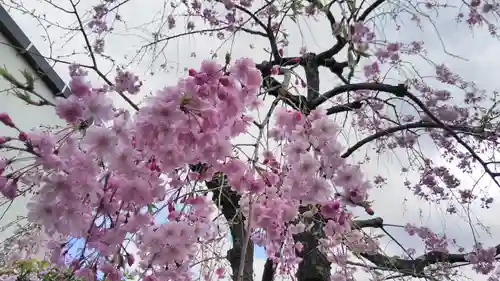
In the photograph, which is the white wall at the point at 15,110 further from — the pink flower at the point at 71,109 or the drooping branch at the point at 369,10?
the pink flower at the point at 71,109

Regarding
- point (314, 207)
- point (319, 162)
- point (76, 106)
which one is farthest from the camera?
point (314, 207)

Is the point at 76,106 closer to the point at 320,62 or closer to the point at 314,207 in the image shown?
the point at 314,207

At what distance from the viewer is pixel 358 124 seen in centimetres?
344

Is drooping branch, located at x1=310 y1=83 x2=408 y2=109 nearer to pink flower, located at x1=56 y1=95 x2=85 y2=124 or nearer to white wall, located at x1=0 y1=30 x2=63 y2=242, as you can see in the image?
pink flower, located at x1=56 y1=95 x2=85 y2=124

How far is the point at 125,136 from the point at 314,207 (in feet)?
2.16

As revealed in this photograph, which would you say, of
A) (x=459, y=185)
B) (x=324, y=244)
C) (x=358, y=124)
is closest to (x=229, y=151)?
(x=324, y=244)

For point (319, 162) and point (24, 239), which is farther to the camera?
point (24, 239)

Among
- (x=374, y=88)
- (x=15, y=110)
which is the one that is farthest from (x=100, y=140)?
(x=15, y=110)

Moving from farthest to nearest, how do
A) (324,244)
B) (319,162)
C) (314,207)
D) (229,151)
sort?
1. (324,244)
2. (314,207)
3. (319,162)
4. (229,151)

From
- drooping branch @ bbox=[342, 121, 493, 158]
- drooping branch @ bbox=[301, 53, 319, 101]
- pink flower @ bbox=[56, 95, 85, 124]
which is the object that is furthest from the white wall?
pink flower @ bbox=[56, 95, 85, 124]

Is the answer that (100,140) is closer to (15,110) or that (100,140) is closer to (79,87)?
(79,87)

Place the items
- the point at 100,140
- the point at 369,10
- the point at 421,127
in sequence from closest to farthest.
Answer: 1. the point at 100,140
2. the point at 421,127
3. the point at 369,10

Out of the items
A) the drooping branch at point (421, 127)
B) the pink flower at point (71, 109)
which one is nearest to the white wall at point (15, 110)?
the drooping branch at point (421, 127)

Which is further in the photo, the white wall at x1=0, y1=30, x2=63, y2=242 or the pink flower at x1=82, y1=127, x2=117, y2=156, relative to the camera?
the white wall at x1=0, y1=30, x2=63, y2=242
